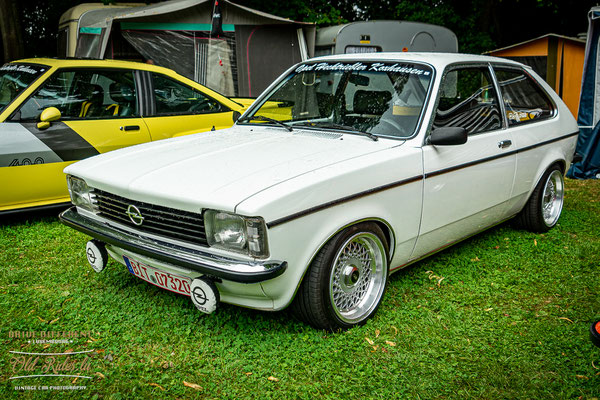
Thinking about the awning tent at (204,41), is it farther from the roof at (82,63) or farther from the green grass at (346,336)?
the green grass at (346,336)

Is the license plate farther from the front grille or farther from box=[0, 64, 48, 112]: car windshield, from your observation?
box=[0, 64, 48, 112]: car windshield

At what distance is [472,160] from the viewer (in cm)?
373

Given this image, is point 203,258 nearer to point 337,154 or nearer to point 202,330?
point 202,330

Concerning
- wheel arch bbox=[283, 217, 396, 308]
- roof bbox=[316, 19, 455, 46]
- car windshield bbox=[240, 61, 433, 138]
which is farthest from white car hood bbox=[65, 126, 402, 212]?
roof bbox=[316, 19, 455, 46]

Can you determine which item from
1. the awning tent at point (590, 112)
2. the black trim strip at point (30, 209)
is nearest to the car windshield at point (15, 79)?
the black trim strip at point (30, 209)

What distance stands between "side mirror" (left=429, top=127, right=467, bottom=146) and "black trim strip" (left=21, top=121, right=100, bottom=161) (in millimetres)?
3429

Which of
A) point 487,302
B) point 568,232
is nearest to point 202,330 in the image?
point 487,302

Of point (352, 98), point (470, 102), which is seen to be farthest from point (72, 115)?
point (470, 102)

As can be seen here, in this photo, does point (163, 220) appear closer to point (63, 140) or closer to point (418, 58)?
point (418, 58)

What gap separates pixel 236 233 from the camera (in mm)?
2639

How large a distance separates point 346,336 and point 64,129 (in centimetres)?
351

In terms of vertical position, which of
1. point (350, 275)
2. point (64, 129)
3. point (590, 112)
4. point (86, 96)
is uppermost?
point (86, 96)

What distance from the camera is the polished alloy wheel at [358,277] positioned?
10.1 ft

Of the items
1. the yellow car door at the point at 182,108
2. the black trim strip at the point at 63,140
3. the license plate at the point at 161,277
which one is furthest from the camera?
the yellow car door at the point at 182,108
